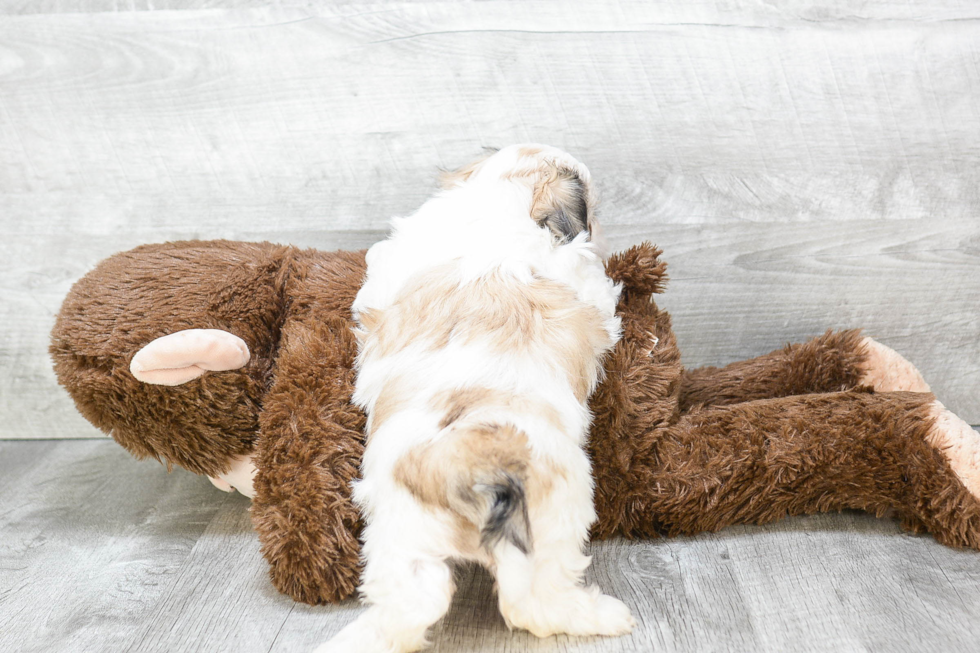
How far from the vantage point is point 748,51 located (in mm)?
1940

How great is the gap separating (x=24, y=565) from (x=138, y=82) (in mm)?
1254

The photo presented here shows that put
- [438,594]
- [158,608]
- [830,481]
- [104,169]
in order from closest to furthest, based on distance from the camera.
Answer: [438,594]
[158,608]
[830,481]
[104,169]

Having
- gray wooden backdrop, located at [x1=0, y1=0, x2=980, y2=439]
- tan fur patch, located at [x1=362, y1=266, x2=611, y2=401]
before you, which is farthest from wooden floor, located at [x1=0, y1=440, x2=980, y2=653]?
gray wooden backdrop, located at [x1=0, y1=0, x2=980, y2=439]

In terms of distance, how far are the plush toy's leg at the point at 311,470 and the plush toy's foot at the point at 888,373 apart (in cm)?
125

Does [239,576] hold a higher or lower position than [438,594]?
lower

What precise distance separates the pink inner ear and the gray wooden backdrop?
0.58 m

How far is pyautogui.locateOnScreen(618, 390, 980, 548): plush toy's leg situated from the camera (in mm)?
1579

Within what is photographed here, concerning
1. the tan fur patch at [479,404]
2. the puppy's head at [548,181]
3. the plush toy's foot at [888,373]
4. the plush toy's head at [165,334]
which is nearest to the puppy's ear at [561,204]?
the puppy's head at [548,181]

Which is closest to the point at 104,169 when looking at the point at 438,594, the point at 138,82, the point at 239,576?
the point at 138,82

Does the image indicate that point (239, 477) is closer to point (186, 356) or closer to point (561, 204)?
point (186, 356)

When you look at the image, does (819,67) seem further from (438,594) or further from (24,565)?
(24,565)

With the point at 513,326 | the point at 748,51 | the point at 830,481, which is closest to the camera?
the point at 513,326

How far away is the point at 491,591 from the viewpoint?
59.5 inches

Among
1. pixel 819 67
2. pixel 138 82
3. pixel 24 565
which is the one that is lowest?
pixel 24 565
